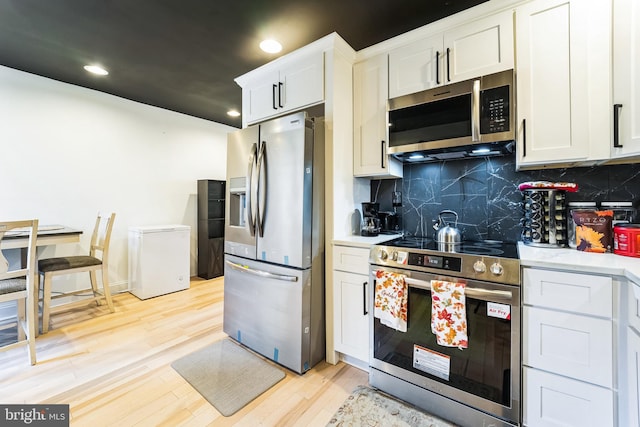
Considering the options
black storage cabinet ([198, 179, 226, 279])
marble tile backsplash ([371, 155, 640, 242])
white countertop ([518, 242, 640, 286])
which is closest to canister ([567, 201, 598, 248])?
marble tile backsplash ([371, 155, 640, 242])

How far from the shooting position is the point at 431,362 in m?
1.53

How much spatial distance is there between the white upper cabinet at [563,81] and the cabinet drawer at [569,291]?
694 mm

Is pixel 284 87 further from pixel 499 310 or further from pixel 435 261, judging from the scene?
pixel 499 310

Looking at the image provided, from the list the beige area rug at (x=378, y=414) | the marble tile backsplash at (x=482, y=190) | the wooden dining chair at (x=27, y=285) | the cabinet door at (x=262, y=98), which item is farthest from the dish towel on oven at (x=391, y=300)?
the wooden dining chair at (x=27, y=285)

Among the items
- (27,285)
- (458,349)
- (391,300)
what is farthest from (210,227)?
(458,349)

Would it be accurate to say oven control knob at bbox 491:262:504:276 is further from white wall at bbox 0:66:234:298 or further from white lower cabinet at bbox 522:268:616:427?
white wall at bbox 0:66:234:298

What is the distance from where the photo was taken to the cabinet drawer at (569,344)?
3.83ft

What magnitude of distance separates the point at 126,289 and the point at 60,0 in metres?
3.17

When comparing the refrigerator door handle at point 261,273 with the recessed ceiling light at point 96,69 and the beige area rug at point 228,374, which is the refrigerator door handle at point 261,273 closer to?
the beige area rug at point 228,374

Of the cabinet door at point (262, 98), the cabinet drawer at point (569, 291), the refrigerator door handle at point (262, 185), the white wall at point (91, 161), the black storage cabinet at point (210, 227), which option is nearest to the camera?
the cabinet drawer at point (569, 291)

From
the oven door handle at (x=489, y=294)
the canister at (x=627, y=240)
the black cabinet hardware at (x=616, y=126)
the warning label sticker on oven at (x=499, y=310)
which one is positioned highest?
the black cabinet hardware at (x=616, y=126)

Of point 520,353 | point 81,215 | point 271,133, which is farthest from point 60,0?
point 520,353

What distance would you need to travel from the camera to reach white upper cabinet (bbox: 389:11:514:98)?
5.39 feet

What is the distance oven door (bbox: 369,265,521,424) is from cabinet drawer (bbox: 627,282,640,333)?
366 mm
